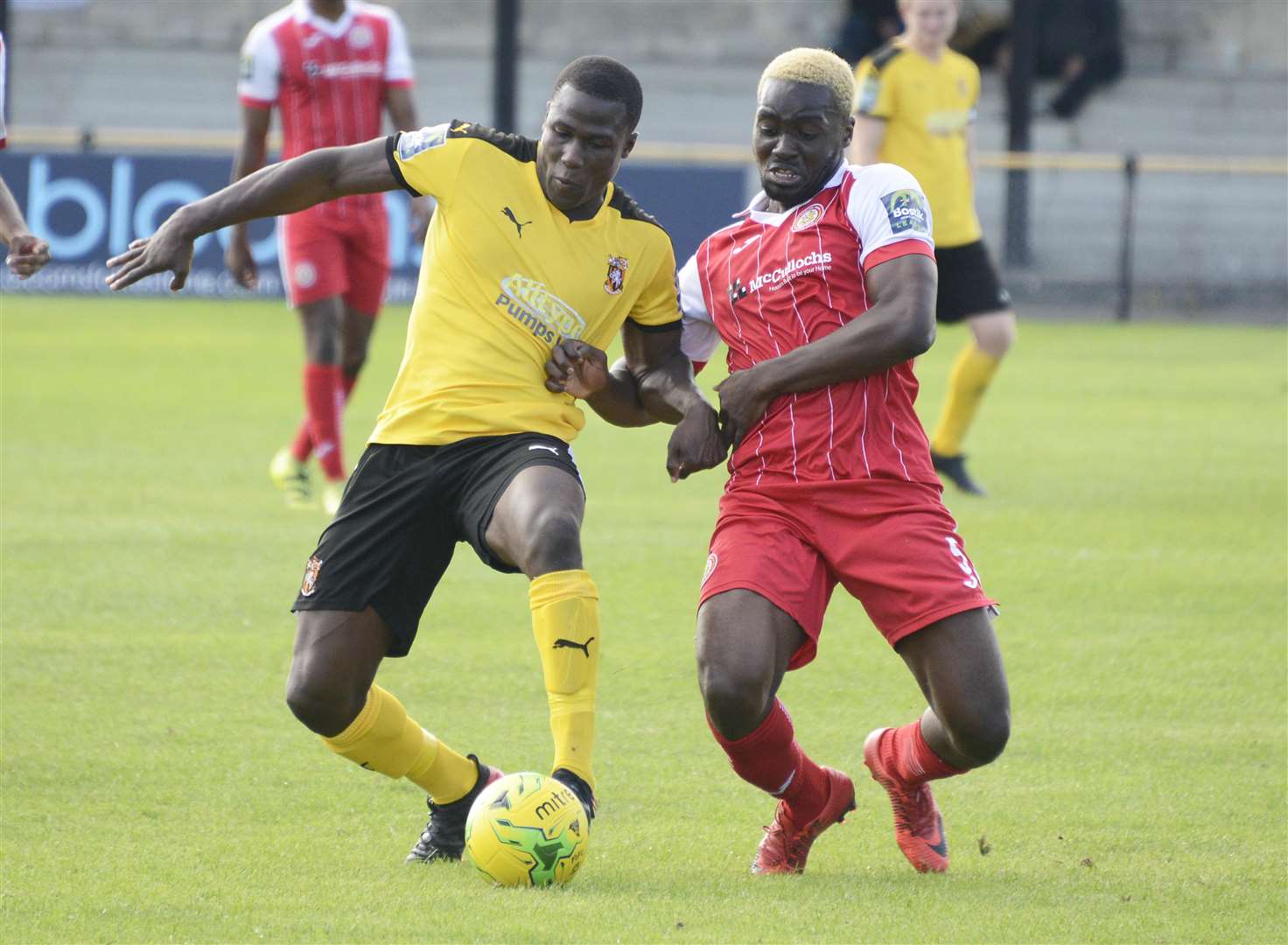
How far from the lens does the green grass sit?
167 inches

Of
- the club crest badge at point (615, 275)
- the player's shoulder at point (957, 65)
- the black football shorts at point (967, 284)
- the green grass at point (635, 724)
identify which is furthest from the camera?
the player's shoulder at point (957, 65)

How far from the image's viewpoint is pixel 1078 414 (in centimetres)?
1368

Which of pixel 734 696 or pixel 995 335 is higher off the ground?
pixel 995 335

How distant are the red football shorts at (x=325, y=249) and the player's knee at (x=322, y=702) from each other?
4.97 meters

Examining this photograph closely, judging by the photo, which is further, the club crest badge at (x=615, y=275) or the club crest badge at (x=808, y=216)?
the club crest badge at (x=615, y=275)

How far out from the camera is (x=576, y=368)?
190 inches

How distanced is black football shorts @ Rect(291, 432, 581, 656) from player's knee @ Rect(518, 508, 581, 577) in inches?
6.6

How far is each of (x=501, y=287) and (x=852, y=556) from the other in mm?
1139

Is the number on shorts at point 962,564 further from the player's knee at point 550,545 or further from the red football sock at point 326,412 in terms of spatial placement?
the red football sock at point 326,412

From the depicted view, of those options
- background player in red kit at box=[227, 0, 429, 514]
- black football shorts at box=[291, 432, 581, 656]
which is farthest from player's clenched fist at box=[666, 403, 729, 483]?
background player in red kit at box=[227, 0, 429, 514]

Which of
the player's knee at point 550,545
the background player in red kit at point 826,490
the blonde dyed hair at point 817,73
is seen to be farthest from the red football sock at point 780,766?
the blonde dyed hair at point 817,73

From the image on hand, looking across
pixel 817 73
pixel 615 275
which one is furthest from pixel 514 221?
pixel 817 73

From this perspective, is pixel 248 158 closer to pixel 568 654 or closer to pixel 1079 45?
pixel 568 654

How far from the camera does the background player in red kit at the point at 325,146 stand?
9.36 meters
